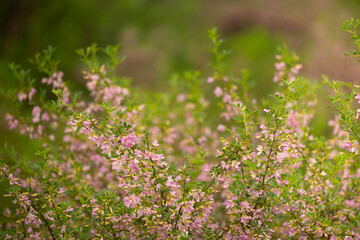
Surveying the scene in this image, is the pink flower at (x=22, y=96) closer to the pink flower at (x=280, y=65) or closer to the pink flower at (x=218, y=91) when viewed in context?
the pink flower at (x=218, y=91)

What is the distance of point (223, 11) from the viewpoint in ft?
31.3

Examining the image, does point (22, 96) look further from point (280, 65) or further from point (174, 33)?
point (174, 33)

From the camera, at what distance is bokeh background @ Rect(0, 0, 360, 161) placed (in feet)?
26.3

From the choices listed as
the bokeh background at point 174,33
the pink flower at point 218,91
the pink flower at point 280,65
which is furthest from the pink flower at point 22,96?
the bokeh background at point 174,33

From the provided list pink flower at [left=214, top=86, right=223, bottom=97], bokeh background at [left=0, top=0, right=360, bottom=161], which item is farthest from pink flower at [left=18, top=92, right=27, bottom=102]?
bokeh background at [left=0, top=0, right=360, bottom=161]

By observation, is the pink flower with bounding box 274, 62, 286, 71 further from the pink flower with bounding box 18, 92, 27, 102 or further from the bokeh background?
the bokeh background

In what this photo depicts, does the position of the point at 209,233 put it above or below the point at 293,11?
below

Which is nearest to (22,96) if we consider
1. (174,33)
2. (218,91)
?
(218,91)

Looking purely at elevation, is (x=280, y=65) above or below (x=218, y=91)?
above

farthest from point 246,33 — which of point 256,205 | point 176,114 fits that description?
point 256,205

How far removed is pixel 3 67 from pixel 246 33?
5.36 metres

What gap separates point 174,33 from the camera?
A: 9336mm

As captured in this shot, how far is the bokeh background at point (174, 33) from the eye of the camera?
8.03 metres

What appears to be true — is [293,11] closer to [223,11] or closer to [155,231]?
[223,11]
